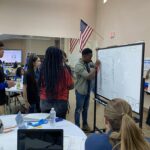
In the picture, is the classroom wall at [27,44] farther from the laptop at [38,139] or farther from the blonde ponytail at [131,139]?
the blonde ponytail at [131,139]

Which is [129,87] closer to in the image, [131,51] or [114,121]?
[131,51]

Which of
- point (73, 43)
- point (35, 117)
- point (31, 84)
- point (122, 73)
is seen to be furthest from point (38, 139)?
point (73, 43)

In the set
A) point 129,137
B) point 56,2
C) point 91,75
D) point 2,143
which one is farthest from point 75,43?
point 129,137

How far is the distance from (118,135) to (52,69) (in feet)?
4.77

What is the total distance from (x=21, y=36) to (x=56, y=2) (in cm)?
163

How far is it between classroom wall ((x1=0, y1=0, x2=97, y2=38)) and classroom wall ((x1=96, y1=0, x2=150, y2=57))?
75 cm

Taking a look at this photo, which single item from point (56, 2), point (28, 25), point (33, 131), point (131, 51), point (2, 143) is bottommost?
point (2, 143)

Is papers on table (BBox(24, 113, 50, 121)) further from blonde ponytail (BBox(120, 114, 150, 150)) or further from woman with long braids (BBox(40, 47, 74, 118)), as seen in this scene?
blonde ponytail (BBox(120, 114, 150, 150))

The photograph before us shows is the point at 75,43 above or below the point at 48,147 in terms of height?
above

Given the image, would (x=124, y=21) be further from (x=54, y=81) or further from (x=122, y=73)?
(x=54, y=81)

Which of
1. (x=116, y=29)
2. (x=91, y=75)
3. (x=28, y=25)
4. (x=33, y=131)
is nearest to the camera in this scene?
Result: (x=33, y=131)

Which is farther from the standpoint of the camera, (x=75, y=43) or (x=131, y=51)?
(x=75, y=43)

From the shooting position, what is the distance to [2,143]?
173 centimetres

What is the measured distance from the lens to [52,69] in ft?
8.16
